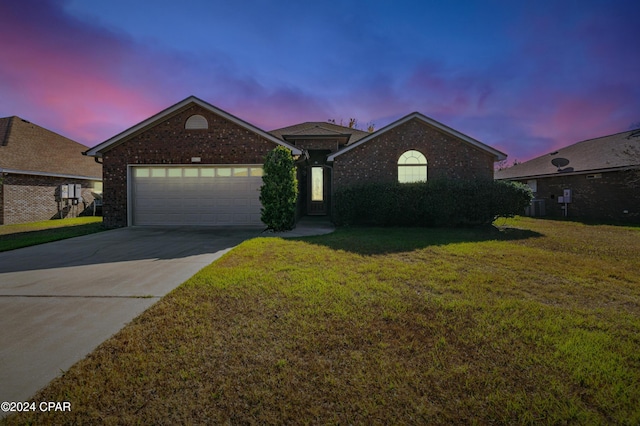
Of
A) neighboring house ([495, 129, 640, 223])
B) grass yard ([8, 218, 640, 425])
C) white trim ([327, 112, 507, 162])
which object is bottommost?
grass yard ([8, 218, 640, 425])

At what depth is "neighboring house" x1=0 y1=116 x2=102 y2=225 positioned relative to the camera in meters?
13.5

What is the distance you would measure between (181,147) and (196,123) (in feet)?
3.94

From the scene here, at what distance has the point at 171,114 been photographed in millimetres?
11727

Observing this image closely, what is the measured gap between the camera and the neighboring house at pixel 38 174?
532 inches

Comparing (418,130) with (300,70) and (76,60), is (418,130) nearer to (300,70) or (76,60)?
(300,70)

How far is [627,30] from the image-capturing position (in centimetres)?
1082

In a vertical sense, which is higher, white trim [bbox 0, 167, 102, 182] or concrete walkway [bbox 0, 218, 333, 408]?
white trim [bbox 0, 167, 102, 182]

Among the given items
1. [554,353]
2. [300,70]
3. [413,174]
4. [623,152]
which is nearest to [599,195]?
[623,152]

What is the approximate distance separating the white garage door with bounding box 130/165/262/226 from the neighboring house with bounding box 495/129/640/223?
18.1 meters

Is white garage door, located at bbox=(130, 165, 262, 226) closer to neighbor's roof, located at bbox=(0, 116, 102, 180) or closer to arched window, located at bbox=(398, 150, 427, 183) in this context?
arched window, located at bbox=(398, 150, 427, 183)

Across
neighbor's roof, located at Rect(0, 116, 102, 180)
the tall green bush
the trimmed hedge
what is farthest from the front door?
neighbor's roof, located at Rect(0, 116, 102, 180)

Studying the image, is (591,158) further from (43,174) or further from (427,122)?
(43,174)

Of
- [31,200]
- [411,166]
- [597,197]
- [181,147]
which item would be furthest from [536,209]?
[31,200]

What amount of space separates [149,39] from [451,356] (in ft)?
41.6
